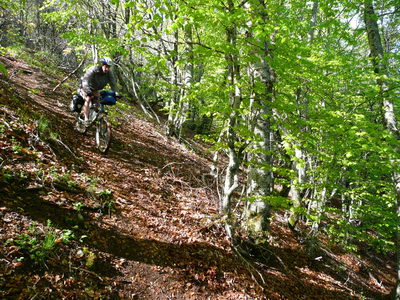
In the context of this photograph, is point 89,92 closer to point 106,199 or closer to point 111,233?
point 106,199

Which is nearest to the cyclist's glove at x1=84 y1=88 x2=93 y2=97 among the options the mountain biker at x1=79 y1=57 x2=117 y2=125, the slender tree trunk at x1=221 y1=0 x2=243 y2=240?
the mountain biker at x1=79 y1=57 x2=117 y2=125

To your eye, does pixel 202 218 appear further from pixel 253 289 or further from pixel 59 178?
pixel 59 178

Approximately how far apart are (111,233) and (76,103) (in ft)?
15.3

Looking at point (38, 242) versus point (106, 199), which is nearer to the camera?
point (38, 242)

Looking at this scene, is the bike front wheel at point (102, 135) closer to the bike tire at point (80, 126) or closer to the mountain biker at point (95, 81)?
the mountain biker at point (95, 81)

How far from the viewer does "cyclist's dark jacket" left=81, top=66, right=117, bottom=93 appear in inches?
263

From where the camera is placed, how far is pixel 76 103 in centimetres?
725

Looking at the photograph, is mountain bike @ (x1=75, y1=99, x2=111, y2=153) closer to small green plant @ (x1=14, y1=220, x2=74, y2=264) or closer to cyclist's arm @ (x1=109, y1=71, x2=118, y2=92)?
cyclist's arm @ (x1=109, y1=71, x2=118, y2=92)

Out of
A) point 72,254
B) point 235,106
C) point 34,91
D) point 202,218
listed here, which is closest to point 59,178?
point 72,254

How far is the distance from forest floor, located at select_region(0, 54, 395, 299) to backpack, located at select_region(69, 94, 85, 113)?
2.19 feet

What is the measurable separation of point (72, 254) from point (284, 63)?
18.7 ft

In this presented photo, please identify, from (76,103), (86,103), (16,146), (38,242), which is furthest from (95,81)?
(38,242)

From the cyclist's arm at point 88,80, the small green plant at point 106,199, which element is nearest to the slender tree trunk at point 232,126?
the small green plant at point 106,199

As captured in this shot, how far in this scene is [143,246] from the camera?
438 cm
